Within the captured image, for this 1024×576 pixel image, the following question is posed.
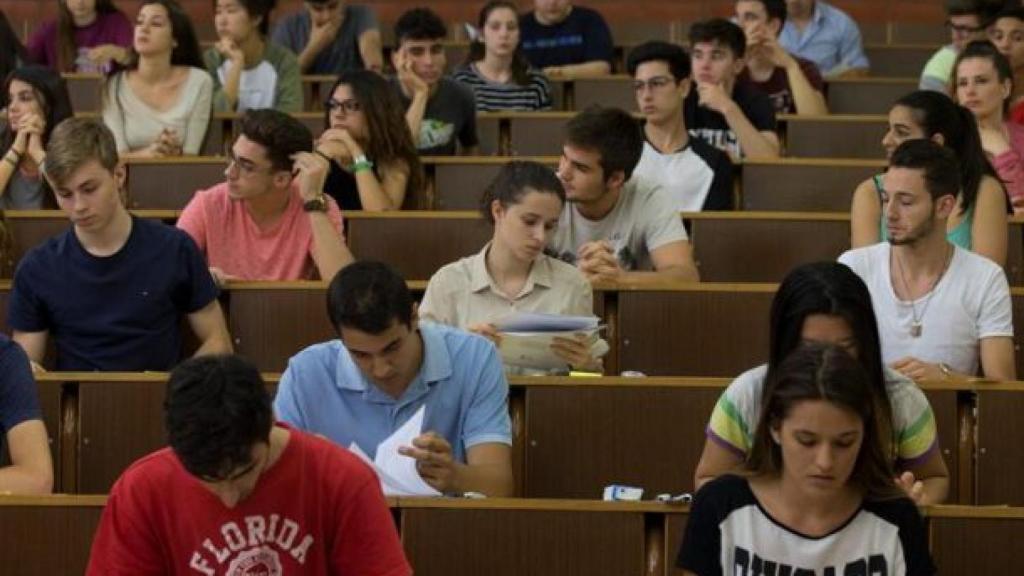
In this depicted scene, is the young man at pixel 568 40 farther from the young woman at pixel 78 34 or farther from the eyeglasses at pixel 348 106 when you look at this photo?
the eyeglasses at pixel 348 106

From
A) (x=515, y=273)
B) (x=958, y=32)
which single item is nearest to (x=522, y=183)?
(x=515, y=273)

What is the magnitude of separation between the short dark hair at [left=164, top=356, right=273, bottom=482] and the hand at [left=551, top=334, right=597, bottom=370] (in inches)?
57.9

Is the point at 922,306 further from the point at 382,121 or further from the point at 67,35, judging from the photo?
the point at 67,35

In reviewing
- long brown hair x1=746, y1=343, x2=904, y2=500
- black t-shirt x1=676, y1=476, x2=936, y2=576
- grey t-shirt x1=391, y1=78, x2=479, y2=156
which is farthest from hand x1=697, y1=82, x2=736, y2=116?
black t-shirt x1=676, y1=476, x2=936, y2=576

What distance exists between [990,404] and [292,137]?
5.92 feet

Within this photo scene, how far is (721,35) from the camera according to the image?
6625 millimetres

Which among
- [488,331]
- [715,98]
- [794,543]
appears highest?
[715,98]

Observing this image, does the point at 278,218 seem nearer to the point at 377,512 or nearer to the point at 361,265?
the point at 361,265

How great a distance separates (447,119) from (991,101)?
152 cm

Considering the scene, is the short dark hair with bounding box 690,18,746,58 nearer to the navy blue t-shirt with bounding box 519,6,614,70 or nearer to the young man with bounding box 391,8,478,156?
the young man with bounding box 391,8,478,156

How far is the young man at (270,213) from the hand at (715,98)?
Answer: 4.79 feet

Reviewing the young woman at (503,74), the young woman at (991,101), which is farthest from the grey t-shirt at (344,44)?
the young woman at (991,101)

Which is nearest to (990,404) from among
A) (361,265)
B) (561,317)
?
(561,317)

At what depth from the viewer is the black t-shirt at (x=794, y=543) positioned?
3.40m
